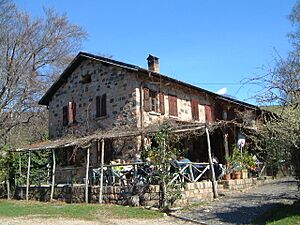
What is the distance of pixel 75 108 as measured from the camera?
20859 mm

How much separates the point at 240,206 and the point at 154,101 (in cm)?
812

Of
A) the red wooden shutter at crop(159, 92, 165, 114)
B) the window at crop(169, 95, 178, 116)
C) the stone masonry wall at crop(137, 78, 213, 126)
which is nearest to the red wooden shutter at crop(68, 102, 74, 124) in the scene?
the stone masonry wall at crop(137, 78, 213, 126)

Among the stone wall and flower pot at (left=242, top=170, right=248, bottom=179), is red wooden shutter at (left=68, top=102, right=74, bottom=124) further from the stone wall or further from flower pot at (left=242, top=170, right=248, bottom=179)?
flower pot at (left=242, top=170, right=248, bottom=179)

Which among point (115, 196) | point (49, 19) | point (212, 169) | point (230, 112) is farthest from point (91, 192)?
point (49, 19)

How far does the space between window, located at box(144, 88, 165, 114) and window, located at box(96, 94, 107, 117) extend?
238 cm

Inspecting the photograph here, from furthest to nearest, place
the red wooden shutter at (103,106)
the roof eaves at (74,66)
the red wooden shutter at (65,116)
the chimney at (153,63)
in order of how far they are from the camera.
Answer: the chimney at (153,63)
the red wooden shutter at (65,116)
the red wooden shutter at (103,106)
the roof eaves at (74,66)

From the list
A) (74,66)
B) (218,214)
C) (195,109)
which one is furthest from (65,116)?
(218,214)

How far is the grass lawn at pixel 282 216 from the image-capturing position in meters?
8.66

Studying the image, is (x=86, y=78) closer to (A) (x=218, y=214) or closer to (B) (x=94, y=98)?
(B) (x=94, y=98)

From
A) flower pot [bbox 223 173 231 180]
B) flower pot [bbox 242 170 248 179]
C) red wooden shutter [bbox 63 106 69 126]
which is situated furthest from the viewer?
red wooden shutter [bbox 63 106 69 126]

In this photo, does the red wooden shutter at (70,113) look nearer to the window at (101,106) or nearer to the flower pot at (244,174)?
the window at (101,106)

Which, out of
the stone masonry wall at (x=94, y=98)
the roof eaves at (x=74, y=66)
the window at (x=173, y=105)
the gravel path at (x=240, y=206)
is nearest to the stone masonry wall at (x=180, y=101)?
the window at (x=173, y=105)

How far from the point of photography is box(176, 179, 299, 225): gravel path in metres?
10.3

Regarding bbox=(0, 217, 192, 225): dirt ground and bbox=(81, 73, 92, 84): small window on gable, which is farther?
bbox=(81, 73, 92, 84): small window on gable
